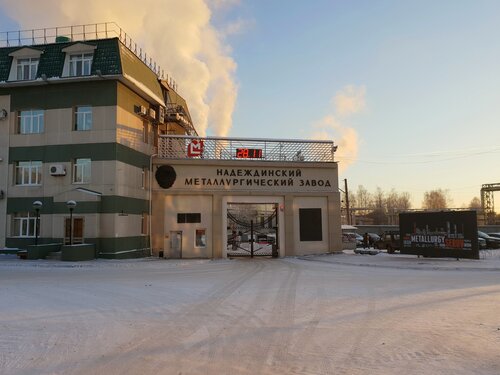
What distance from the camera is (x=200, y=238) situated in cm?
3008

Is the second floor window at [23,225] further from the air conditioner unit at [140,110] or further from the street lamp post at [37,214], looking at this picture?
the air conditioner unit at [140,110]

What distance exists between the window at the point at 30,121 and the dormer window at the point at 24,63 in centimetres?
204

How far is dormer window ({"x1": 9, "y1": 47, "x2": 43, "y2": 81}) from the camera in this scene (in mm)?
27094

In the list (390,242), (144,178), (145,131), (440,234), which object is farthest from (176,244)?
(390,242)

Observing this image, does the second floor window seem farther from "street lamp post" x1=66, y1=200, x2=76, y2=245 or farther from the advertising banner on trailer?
the advertising banner on trailer

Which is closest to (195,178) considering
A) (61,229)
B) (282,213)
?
(282,213)

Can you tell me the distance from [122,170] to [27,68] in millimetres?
8925

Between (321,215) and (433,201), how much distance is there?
113736 mm

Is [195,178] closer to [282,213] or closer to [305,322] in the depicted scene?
[282,213]

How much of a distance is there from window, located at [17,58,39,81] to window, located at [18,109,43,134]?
2.13 metres

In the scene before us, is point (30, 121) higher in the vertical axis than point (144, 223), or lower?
higher

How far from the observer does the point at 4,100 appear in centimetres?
2752

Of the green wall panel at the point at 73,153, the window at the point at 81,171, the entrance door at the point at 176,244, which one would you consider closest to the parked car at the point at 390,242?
the entrance door at the point at 176,244

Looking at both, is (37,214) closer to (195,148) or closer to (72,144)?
(72,144)
